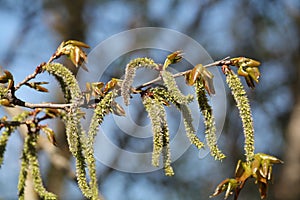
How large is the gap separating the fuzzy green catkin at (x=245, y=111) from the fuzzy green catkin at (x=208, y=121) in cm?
4

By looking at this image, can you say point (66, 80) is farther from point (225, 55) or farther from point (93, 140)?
point (225, 55)

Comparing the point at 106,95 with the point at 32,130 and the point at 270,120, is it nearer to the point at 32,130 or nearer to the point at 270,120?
the point at 32,130

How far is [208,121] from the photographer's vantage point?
0.78 metres

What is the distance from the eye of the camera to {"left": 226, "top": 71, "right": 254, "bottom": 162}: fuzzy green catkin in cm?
75

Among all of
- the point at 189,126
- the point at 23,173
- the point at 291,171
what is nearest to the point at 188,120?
the point at 189,126

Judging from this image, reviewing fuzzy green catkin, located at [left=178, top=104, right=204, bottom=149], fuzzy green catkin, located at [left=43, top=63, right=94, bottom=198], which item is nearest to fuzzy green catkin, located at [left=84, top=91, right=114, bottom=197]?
fuzzy green catkin, located at [left=43, top=63, right=94, bottom=198]

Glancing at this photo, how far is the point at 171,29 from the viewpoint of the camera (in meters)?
4.37

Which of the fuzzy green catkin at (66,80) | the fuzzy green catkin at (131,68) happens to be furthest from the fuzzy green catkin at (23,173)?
the fuzzy green catkin at (131,68)

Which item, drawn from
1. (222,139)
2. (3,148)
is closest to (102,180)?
(222,139)

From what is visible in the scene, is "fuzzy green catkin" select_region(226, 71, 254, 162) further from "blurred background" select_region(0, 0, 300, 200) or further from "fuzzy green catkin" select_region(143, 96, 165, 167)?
"blurred background" select_region(0, 0, 300, 200)

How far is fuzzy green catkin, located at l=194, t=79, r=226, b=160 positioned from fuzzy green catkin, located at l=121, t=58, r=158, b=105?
0.26 feet

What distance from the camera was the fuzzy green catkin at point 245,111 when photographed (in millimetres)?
754

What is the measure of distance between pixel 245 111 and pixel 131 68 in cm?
19

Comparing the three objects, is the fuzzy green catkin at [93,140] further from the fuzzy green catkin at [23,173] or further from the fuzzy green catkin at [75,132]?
the fuzzy green catkin at [23,173]
